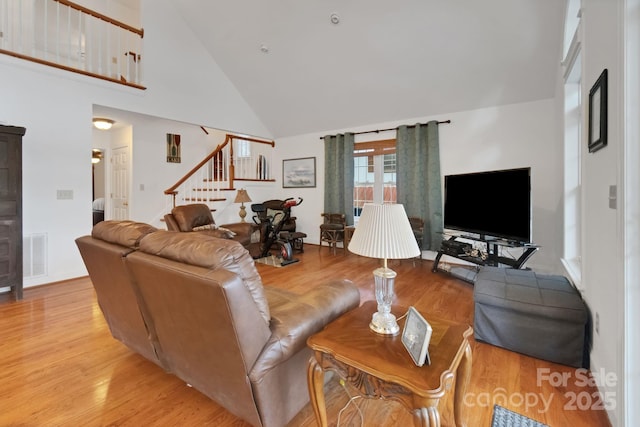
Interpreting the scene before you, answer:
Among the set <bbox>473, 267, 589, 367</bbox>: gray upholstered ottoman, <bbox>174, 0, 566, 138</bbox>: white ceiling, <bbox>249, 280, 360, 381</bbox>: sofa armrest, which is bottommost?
<bbox>473, 267, 589, 367</bbox>: gray upholstered ottoman

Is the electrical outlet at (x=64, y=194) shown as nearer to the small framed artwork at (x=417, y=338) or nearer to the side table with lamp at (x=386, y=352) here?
the side table with lamp at (x=386, y=352)

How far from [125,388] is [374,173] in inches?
198

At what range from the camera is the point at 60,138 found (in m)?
3.78

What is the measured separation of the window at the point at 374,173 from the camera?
5.57 metres

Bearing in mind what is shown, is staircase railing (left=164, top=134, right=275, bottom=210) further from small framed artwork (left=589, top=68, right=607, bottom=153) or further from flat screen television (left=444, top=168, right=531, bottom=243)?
small framed artwork (left=589, top=68, right=607, bottom=153)

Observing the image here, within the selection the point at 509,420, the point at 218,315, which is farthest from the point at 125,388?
the point at 509,420

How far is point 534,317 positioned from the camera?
2084 millimetres

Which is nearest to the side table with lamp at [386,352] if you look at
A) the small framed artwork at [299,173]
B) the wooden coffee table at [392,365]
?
the wooden coffee table at [392,365]

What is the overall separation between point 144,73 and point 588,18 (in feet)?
17.8

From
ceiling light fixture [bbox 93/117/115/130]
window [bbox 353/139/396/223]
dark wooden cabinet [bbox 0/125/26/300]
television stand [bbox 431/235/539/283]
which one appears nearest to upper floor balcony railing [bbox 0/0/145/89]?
ceiling light fixture [bbox 93/117/115/130]

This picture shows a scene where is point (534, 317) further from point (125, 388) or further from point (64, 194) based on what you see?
point (64, 194)

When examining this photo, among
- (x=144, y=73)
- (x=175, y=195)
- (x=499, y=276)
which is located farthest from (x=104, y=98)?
(x=499, y=276)

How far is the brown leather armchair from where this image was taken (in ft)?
14.4

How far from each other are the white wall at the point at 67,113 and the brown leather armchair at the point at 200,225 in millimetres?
1114
